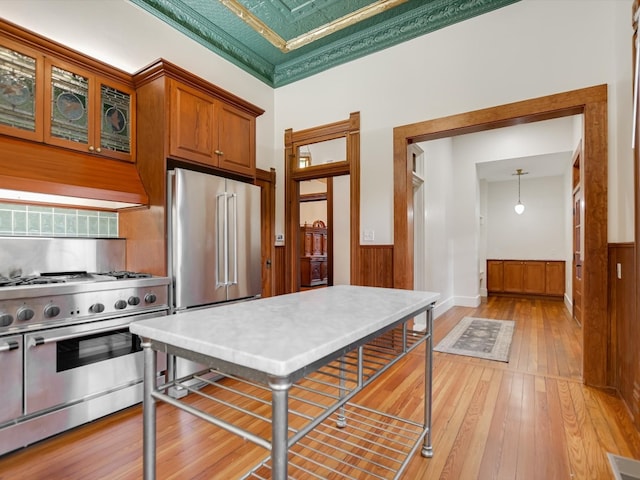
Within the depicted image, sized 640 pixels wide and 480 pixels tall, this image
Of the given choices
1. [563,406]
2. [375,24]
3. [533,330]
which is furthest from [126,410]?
[533,330]

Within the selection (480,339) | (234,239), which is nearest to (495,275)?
(480,339)

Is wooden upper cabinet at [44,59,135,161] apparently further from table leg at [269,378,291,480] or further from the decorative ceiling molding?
table leg at [269,378,291,480]

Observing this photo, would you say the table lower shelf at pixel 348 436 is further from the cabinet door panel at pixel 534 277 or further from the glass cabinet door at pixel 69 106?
the cabinet door panel at pixel 534 277

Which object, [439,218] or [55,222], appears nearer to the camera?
[55,222]

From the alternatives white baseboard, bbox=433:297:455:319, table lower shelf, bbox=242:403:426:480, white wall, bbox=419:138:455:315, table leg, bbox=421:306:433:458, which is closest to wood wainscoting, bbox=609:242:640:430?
table leg, bbox=421:306:433:458

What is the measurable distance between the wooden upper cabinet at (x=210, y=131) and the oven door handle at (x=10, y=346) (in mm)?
1501

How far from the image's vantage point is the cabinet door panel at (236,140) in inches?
117

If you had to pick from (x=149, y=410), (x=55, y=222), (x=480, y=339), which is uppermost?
Answer: (x=55, y=222)

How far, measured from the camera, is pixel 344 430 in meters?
2.04

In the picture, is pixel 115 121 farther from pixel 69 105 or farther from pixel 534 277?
pixel 534 277

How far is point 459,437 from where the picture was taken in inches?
77.9

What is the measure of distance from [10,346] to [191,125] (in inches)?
72.8

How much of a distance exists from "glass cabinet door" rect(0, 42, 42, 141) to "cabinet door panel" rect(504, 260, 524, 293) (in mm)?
8061

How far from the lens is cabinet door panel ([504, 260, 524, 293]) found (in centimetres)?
724
